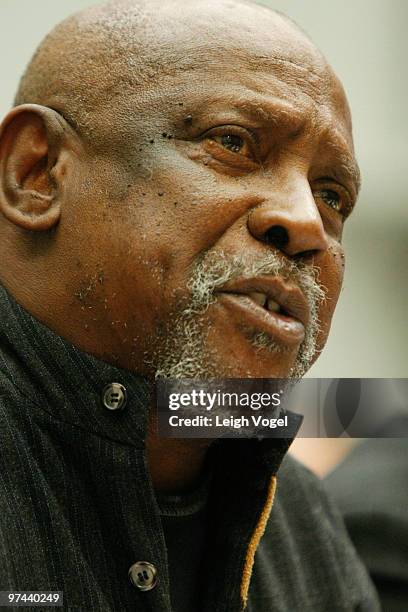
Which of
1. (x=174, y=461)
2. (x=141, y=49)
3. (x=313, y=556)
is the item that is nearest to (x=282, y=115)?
(x=141, y=49)

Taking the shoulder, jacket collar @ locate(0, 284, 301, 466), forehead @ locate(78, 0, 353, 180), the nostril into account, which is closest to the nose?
the nostril

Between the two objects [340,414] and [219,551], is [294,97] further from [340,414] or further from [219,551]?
[219,551]

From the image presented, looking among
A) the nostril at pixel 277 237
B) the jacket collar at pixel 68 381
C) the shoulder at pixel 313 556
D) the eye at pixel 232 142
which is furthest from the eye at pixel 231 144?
the shoulder at pixel 313 556

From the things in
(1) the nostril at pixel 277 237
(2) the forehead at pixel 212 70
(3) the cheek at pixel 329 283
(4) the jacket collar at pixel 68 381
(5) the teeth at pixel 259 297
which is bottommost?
(4) the jacket collar at pixel 68 381

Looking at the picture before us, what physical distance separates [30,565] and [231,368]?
29 centimetres

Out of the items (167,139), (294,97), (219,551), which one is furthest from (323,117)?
(219,551)

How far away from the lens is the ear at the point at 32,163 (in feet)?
3.55

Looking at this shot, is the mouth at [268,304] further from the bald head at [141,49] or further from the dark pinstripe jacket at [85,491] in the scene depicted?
the bald head at [141,49]

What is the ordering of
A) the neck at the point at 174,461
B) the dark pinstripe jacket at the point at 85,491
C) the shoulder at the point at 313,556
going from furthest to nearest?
the shoulder at the point at 313,556, the neck at the point at 174,461, the dark pinstripe jacket at the point at 85,491

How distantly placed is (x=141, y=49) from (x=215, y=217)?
0.80ft

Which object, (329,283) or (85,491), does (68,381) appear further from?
(329,283)

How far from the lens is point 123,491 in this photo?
979 mm

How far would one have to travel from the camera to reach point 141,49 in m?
1.11

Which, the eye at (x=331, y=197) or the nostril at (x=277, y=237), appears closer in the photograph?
the nostril at (x=277, y=237)
